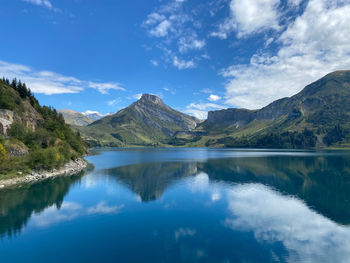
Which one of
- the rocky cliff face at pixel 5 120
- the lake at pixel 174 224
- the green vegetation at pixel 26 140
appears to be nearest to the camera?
Answer: the lake at pixel 174 224

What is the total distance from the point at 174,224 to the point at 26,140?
70.8 meters

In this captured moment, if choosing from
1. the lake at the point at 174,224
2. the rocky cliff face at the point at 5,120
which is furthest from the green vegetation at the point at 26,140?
the lake at the point at 174,224

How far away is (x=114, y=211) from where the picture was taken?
42.2 m

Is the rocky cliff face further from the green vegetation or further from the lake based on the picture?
the lake

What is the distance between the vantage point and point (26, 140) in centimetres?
7588

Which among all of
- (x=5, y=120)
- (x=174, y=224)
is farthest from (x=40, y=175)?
(x=174, y=224)

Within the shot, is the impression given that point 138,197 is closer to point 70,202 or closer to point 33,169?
point 70,202

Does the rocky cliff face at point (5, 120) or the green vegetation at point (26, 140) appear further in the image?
the rocky cliff face at point (5, 120)

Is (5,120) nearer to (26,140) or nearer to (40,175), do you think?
(26,140)

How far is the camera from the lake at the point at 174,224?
82.7 ft

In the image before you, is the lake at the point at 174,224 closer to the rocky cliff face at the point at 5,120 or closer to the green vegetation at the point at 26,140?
the green vegetation at the point at 26,140

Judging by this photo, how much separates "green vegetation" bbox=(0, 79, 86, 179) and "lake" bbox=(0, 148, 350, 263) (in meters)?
10.8

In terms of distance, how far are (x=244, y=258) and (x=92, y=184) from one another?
5617cm

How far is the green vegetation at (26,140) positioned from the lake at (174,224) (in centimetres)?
1081
